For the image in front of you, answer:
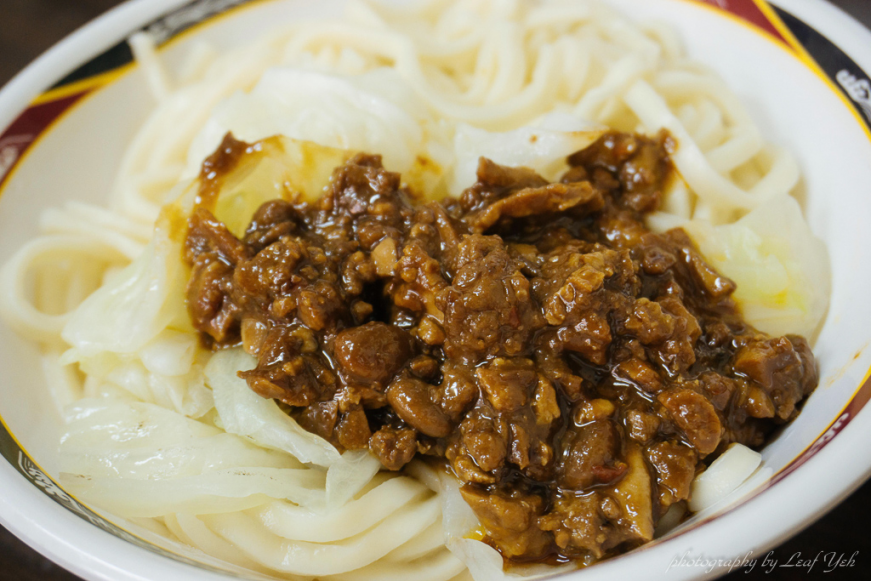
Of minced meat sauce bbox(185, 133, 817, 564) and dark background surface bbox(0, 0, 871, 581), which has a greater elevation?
minced meat sauce bbox(185, 133, 817, 564)

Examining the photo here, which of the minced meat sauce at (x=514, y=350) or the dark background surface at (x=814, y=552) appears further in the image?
the dark background surface at (x=814, y=552)

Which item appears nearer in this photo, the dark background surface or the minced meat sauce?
the minced meat sauce

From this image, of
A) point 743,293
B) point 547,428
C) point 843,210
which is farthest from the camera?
point 843,210

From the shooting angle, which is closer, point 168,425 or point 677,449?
point 677,449

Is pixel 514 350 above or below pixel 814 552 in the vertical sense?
above

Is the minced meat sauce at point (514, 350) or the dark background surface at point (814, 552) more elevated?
the minced meat sauce at point (514, 350)

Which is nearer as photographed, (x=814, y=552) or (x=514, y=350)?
(x=514, y=350)

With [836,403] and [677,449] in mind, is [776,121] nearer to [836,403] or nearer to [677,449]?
[836,403]

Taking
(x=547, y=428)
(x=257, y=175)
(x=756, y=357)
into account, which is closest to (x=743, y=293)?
(x=756, y=357)
